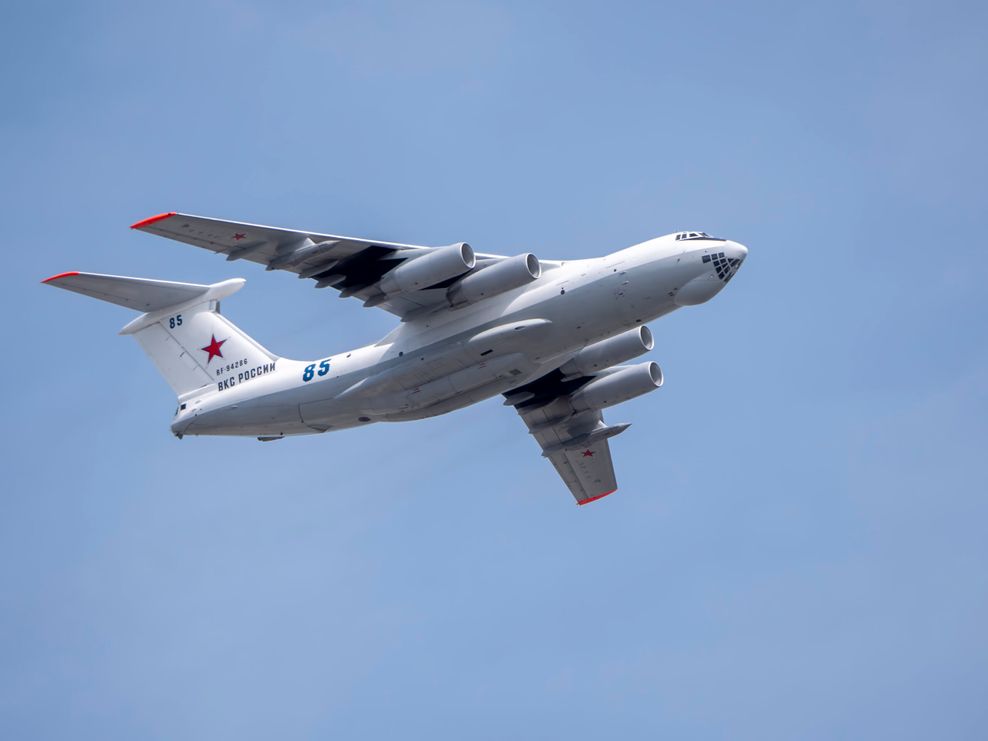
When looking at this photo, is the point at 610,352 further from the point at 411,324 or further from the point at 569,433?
the point at 411,324

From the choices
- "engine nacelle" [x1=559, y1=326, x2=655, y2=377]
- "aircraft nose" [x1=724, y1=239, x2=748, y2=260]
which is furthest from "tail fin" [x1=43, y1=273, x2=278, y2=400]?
"aircraft nose" [x1=724, y1=239, x2=748, y2=260]

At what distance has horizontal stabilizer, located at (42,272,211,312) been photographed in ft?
66.5

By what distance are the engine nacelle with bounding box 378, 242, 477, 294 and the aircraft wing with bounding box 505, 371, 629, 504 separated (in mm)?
3913

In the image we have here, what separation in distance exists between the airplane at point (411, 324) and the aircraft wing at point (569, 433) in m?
0.38

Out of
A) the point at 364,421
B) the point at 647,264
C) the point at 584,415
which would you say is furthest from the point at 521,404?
the point at 647,264

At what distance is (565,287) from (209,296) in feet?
19.7

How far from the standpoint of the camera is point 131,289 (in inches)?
845

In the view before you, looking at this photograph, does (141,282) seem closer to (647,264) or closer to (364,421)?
(364,421)

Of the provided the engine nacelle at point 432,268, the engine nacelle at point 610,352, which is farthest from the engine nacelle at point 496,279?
Answer: the engine nacelle at point 610,352

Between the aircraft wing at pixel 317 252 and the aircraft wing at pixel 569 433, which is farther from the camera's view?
the aircraft wing at pixel 569 433

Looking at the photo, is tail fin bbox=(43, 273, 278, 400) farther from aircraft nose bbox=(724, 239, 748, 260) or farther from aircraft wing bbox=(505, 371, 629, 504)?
aircraft nose bbox=(724, 239, 748, 260)

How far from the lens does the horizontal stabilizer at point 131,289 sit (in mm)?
20266

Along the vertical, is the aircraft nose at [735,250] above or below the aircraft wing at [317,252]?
below

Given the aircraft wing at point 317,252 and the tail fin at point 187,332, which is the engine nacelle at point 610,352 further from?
the tail fin at point 187,332
